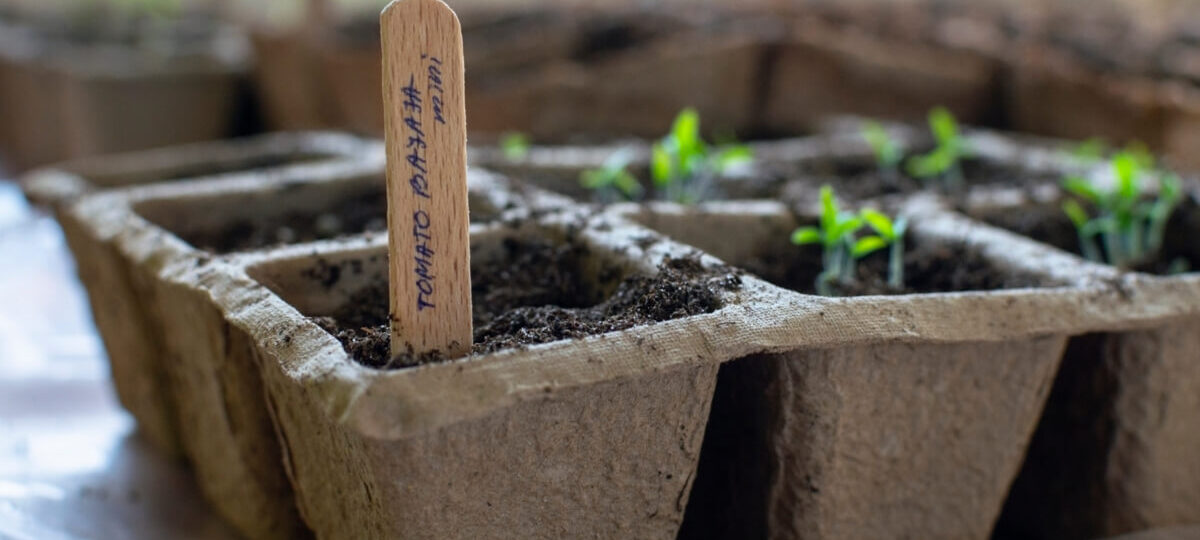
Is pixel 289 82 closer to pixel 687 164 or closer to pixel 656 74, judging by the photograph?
pixel 656 74

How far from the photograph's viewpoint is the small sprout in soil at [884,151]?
9.88 feet

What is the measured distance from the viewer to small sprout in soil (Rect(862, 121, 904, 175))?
3.01 metres

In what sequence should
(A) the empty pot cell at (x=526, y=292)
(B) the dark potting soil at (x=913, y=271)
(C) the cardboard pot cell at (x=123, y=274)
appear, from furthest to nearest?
(C) the cardboard pot cell at (x=123, y=274) → (B) the dark potting soil at (x=913, y=271) → (A) the empty pot cell at (x=526, y=292)

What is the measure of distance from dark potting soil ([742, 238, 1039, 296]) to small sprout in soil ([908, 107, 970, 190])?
25.5 inches

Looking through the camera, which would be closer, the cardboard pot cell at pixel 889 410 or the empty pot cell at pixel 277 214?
the cardboard pot cell at pixel 889 410

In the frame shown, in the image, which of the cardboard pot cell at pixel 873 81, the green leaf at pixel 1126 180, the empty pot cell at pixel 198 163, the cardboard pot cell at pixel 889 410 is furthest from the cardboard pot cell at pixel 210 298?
the cardboard pot cell at pixel 873 81

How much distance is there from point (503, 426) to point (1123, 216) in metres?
1.69

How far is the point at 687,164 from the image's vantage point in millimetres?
2574

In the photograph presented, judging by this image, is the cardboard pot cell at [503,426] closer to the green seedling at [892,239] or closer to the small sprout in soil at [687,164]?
the green seedling at [892,239]

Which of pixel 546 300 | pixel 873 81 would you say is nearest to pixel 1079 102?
pixel 873 81

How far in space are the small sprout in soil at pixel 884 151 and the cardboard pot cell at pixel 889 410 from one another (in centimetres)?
102

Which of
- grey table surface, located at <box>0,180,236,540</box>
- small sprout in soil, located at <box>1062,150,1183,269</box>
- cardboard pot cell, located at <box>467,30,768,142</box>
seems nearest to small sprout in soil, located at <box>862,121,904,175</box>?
small sprout in soil, located at <box>1062,150,1183,269</box>

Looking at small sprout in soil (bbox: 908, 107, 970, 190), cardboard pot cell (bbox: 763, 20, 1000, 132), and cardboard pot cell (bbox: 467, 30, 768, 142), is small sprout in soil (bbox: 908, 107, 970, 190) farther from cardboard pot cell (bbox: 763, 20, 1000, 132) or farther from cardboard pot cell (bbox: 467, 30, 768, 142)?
cardboard pot cell (bbox: 467, 30, 768, 142)

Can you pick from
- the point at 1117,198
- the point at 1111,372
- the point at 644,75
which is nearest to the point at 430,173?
the point at 1111,372
